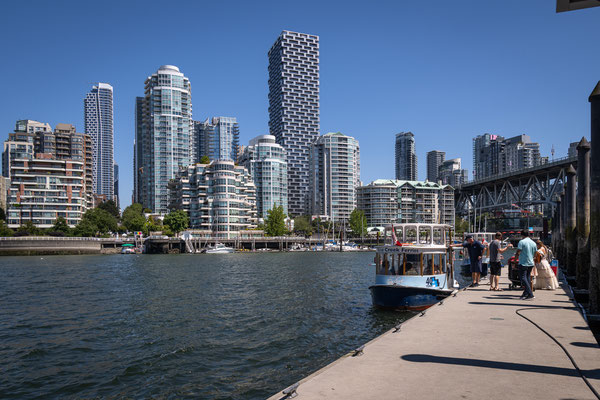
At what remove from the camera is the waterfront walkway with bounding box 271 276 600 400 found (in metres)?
6.58

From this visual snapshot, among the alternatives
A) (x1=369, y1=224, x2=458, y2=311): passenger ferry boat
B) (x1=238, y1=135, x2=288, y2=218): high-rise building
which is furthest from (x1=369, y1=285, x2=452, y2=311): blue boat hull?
(x1=238, y1=135, x2=288, y2=218): high-rise building

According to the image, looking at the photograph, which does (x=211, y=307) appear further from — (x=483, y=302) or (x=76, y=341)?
(x=483, y=302)

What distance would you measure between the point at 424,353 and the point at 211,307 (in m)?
17.7

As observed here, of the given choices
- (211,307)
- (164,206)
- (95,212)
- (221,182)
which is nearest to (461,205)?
(221,182)

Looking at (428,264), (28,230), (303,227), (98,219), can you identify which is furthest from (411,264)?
(303,227)

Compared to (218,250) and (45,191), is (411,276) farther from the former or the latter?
(45,191)

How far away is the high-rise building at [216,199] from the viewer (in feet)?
415

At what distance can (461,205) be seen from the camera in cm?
18438

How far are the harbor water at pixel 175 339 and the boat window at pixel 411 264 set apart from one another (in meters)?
1.99

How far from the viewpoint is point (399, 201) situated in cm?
19025

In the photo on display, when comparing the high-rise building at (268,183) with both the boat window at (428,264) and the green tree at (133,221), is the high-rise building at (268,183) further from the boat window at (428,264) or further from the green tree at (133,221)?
the boat window at (428,264)

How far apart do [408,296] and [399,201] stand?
173m

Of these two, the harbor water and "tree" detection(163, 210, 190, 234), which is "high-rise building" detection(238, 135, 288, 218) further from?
the harbor water

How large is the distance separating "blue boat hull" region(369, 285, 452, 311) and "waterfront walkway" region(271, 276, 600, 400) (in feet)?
26.7
